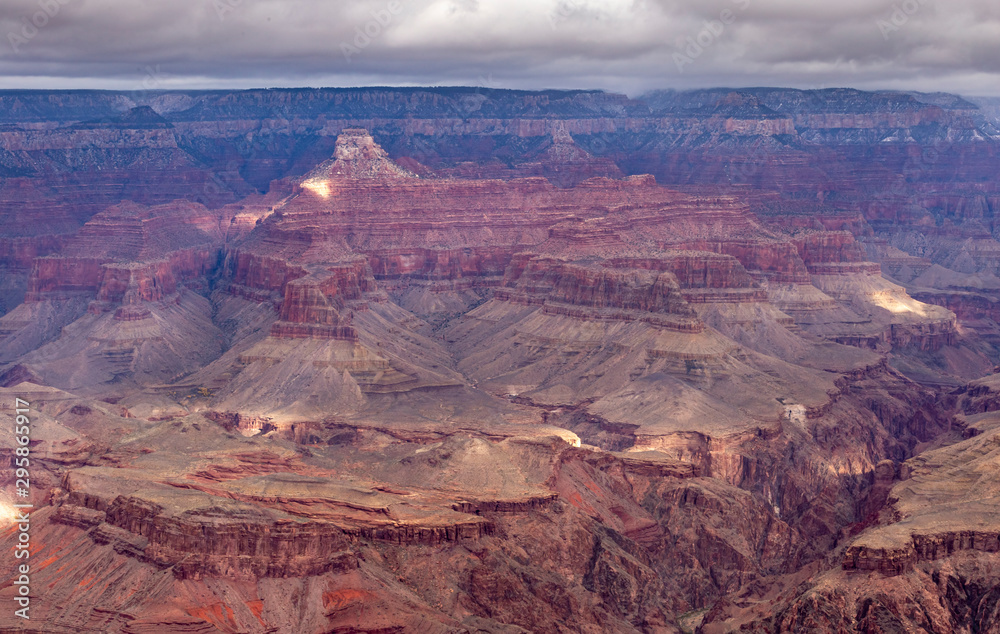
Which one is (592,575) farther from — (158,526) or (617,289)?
(617,289)

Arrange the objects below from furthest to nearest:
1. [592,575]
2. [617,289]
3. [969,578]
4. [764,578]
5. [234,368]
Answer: [617,289], [234,368], [764,578], [592,575], [969,578]

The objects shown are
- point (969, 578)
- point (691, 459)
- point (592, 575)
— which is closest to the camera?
point (969, 578)

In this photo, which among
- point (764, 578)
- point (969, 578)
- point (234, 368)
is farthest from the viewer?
point (234, 368)

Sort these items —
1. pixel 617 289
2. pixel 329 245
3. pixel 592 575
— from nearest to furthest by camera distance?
1. pixel 592 575
2. pixel 617 289
3. pixel 329 245

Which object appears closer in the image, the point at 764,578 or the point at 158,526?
the point at 158,526

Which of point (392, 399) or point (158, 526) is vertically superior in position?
point (158, 526)

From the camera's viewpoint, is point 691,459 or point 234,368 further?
point 234,368

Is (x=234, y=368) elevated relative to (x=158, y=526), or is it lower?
lower

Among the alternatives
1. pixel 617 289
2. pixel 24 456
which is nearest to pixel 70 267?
pixel 617 289

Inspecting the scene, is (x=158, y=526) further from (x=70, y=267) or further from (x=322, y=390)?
(x=70, y=267)

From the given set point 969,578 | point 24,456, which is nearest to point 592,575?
point 969,578
